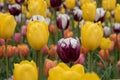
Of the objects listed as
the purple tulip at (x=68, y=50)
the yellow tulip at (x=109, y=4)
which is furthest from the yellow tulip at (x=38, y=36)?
the yellow tulip at (x=109, y=4)

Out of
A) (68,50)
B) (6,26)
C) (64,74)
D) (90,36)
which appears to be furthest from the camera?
(6,26)

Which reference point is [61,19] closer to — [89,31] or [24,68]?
[89,31]

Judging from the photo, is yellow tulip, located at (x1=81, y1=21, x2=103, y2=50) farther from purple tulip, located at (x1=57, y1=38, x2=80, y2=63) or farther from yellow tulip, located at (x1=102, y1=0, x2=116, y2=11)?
yellow tulip, located at (x1=102, y1=0, x2=116, y2=11)

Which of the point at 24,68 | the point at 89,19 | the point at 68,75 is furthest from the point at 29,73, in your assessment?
the point at 89,19

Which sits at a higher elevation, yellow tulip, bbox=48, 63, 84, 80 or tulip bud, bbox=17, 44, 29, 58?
yellow tulip, bbox=48, 63, 84, 80

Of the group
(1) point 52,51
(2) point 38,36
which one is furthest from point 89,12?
(2) point 38,36

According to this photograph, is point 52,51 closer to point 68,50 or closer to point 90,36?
point 90,36

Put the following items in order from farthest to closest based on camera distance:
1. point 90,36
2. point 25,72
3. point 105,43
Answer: point 105,43 < point 90,36 < point 25,72

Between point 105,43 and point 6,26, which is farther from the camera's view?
point 105,43

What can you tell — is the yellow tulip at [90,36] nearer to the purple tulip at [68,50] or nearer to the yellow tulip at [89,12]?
the purple tulip at [68,50]

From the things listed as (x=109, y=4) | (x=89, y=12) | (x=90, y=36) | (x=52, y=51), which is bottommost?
(x=52, y=51)

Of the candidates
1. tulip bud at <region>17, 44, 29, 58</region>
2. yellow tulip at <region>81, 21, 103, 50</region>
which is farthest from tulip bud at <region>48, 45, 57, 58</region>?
yellow tulip at <region>81, 21, 103, 50</region>

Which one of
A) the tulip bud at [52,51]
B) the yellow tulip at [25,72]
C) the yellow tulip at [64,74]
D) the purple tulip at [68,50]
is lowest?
the tulip bud at [52,51]

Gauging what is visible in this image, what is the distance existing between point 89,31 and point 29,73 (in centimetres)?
77
